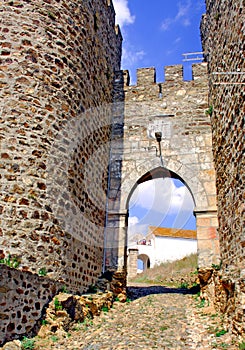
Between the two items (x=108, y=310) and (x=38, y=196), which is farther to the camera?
(x=108, y=310)

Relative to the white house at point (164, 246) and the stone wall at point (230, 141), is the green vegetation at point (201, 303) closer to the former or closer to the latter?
the stone wall at point (230, 141)

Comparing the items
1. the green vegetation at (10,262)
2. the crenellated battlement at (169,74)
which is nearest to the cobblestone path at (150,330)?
the green vegetation at (10,262)

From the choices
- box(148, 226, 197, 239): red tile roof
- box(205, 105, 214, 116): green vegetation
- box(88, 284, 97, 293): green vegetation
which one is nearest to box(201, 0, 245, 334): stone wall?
box(205, 105, 214, 116): green vegetation

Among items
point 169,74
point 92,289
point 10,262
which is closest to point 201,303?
point 92,289

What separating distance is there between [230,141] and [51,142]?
9.59 ft

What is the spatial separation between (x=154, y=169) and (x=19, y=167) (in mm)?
3454

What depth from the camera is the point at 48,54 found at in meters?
5.46

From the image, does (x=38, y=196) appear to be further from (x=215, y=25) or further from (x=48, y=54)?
(x=215, y=25)

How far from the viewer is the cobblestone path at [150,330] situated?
390 centimetres

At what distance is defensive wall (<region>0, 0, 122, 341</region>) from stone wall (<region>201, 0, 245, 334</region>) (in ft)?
8.04

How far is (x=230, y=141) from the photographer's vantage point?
534 centimetres

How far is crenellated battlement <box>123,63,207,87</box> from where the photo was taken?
26.5 feet

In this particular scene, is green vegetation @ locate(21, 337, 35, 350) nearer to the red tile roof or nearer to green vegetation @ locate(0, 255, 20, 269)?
green vegetation @ locate(0, 255, 20, 269)

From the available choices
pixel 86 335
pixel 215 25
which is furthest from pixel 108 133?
pixel 86 335
